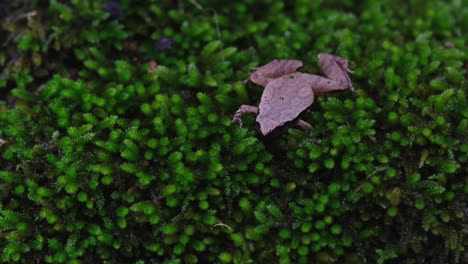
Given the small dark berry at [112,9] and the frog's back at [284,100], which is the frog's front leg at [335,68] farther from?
the small dark berry at [112,9]

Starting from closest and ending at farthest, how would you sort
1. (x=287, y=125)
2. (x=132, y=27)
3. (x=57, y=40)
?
(x=287, y=125) < (x=57, y=40) < (x=132, y=27)

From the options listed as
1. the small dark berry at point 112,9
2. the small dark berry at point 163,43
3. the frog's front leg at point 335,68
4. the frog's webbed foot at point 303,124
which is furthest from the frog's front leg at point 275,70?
the small dark berry at point 112,9

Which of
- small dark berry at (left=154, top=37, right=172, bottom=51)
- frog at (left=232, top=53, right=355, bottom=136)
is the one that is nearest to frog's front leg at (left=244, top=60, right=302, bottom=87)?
frog at (left=232, top=53, right=355, bottom=136)

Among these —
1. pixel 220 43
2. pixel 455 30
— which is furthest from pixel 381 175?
pixel 455 30

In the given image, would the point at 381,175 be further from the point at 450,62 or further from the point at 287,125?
the point at 450,62

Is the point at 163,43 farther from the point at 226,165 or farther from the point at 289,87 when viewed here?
the point at 226,165
